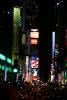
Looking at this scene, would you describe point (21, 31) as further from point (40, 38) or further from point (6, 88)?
point (6, 88)

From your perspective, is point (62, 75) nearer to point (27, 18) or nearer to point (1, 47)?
point (27, 18)

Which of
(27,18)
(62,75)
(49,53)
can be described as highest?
(27,18)

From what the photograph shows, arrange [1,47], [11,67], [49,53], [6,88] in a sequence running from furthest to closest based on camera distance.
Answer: [49,53] → [11,67] → [1,47] → [6,88]

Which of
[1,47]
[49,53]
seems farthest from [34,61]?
[1,47]

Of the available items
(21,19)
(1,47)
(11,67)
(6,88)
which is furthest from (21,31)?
(6,88)

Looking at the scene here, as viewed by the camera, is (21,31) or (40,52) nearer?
(40,52)

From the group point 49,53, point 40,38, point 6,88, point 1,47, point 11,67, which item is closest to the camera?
point 6,88

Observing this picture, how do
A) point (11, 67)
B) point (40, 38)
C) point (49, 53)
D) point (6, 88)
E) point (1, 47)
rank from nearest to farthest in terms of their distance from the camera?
point (6, 88), point (1, 47), point (11, 67), point (40, 38), point (49, 53)

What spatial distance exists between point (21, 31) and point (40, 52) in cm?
809

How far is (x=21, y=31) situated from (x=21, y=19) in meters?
4.89

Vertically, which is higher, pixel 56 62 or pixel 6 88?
pixel 6 88

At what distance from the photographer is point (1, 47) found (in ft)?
186

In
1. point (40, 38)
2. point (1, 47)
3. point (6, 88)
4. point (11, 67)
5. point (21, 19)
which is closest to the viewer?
point (6, 88)

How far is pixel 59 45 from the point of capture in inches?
3546
